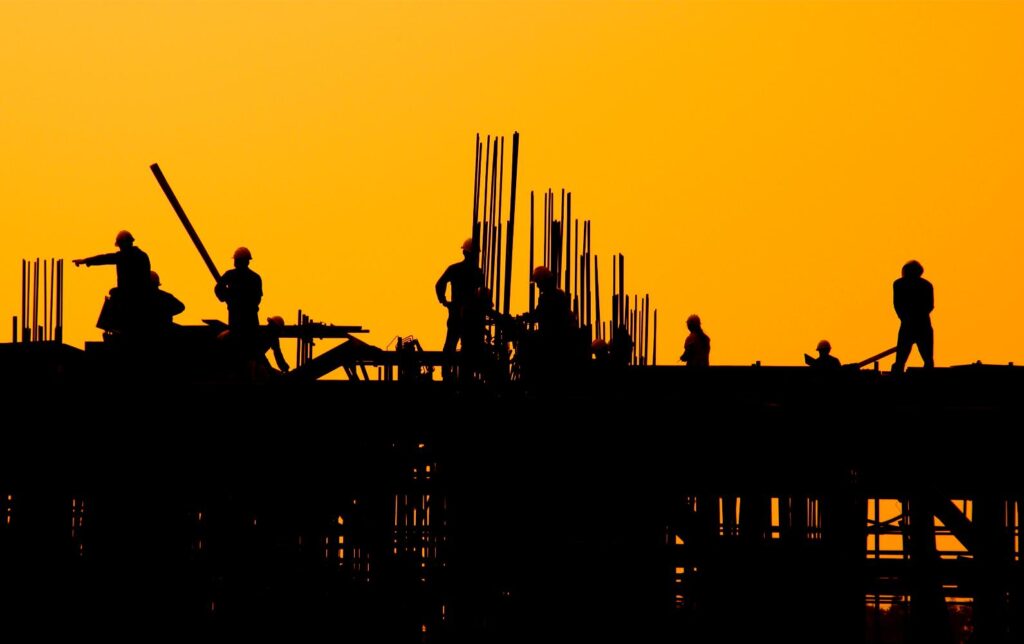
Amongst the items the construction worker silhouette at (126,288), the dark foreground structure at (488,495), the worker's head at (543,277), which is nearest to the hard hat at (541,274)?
the worker's head at (543,277)

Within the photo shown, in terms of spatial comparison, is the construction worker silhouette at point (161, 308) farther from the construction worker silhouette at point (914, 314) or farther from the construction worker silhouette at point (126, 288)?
the construction worker silhouette at point (914, 314)

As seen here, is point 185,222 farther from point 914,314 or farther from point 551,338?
point 914,314

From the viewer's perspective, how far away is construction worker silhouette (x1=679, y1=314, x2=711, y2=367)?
28344 mm

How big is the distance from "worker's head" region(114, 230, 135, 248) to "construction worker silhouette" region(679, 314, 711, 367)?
727 centimetres

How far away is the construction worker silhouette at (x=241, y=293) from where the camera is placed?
84.4 ft

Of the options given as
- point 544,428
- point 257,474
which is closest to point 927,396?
point 544,428

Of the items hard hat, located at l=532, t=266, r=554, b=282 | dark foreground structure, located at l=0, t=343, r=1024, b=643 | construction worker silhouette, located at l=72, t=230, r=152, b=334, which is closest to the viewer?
dark foreground structure, located at l=0, t=343, r=1024, b=643

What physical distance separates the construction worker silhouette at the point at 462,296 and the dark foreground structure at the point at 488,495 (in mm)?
1486

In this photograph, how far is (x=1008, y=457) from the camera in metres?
22.0

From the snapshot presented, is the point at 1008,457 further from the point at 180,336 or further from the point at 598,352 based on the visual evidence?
the point at 598,352

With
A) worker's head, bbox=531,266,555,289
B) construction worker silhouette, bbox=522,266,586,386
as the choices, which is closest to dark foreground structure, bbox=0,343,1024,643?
construction worker silhouette, bbox=522,266,586,386

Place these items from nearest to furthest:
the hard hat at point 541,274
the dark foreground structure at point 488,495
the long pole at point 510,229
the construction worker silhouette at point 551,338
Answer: the dark foreground structure at point 488,495 → the construction worker silhouette at point 551,338 → the hard hat at point 541,274 → the long pole at point 510,229

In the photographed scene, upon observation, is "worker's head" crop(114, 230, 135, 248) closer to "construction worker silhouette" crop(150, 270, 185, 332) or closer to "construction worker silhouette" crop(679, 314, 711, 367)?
"construction worker silhouette" crop(150, 270, 185, 332)

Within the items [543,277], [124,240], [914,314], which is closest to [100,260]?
[124,240]
